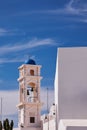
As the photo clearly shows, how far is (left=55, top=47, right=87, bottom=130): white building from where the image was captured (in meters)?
22.8

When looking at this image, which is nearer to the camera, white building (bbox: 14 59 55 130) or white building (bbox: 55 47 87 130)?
white building (bbox: 55 47 87 130)

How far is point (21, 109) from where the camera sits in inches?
1761

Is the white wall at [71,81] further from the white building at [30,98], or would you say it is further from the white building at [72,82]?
the white building at [30,98]

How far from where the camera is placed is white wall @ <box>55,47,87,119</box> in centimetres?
2281

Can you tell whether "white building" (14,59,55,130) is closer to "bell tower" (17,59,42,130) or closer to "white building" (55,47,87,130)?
"bell tower" (17,59,42,130)

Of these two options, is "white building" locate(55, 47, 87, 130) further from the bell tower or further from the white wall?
the bell tower

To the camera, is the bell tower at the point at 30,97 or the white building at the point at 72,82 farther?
the bell tower at the point at 30,97

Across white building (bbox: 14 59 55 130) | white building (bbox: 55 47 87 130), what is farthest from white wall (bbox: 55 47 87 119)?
white building (bbox: 14 59 55 130)

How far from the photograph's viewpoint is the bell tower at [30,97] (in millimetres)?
43509

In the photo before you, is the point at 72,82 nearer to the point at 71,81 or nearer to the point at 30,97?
the point at 71,81

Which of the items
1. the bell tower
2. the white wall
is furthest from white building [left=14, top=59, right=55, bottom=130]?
the white wall

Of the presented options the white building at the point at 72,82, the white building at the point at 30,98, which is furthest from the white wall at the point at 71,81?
the white building at the point at 30,98

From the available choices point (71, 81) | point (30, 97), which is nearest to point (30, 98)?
point (30, 97)

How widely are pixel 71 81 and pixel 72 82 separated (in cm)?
7
